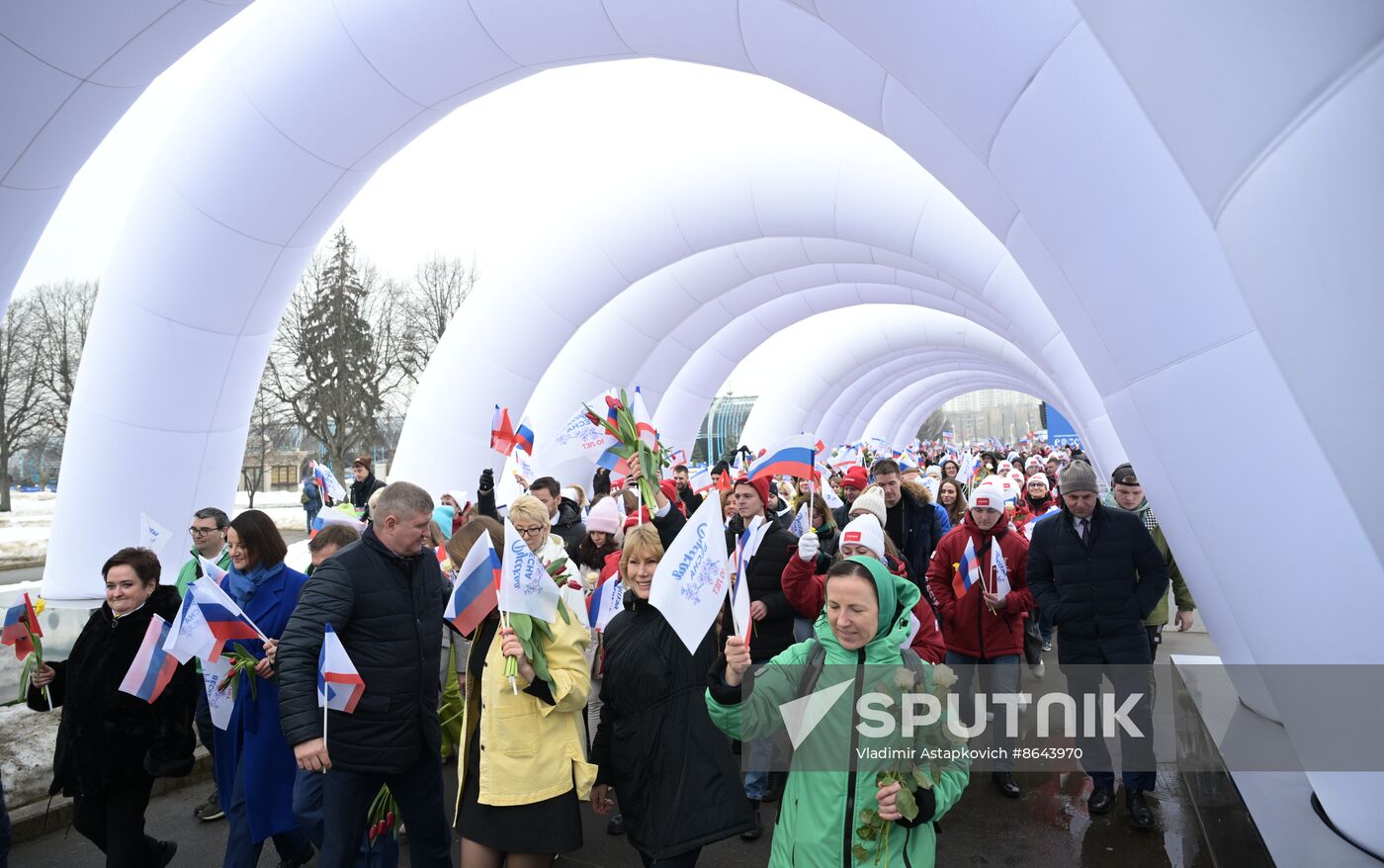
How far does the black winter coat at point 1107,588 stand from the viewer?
198 inches

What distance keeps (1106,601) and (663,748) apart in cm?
305

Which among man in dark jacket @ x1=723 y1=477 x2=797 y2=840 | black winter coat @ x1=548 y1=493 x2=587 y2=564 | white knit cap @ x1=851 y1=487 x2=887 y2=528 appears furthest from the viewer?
black winter coat @ x1=548 y1=493 x2=587 y2=564

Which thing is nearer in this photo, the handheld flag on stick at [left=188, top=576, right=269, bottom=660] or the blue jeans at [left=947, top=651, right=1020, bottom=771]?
the handheld flag on stick at [left=188, top=576, right=269, bottom=660]

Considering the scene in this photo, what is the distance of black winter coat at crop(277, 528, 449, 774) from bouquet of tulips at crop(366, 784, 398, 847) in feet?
0.80

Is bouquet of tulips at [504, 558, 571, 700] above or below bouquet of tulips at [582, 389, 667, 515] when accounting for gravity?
below

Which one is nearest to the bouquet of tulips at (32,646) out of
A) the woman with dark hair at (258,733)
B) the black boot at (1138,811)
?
the woman with dark hair at (258,733)

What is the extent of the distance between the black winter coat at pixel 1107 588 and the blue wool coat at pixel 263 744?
427 centimetres

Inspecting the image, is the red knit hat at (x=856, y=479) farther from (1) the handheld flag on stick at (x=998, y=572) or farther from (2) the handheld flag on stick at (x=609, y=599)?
(2) the handheld flag on stick at (x=609, y=599)

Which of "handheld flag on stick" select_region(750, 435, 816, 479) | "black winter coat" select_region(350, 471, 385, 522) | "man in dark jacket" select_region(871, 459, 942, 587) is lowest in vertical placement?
"man in dark jacket" select_region(871, 459, 942, 587)

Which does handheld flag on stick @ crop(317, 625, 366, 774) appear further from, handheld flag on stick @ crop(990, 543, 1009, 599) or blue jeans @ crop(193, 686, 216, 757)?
handheld flag on stick @ crop(990, 543, 1009, 599)

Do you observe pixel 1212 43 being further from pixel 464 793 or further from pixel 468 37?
pixel 468 37

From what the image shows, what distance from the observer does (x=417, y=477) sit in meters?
13.9

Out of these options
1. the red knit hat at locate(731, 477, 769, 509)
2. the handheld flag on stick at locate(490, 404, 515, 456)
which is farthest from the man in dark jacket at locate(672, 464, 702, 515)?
the red knit hat at locate(731, 477, 769, 509)

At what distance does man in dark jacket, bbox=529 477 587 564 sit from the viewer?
25.6 ft
